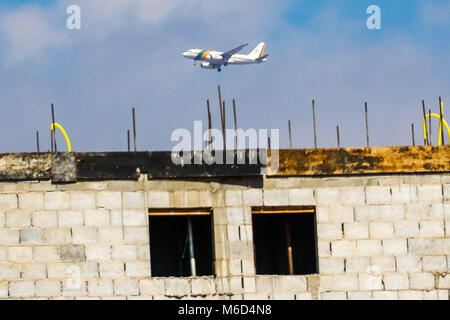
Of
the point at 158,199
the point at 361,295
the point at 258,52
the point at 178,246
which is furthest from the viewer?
the point at 258,52

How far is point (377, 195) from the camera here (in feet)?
58.3

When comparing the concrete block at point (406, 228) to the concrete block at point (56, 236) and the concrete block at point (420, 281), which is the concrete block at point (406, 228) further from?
the concrete block at point (56, 236)

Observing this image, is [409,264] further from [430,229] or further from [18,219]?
[18,219]

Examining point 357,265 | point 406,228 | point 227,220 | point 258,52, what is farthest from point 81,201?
point 258,52

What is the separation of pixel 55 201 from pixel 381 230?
19.0 ft

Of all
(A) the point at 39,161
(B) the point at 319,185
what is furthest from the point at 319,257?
(A) the point at 39,161

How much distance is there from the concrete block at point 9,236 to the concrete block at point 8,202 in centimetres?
38

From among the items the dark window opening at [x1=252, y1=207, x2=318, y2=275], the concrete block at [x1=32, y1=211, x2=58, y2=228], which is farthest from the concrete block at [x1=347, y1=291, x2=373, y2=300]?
the concrete block at [x1=32, y1=211, x2=58, y2=228]

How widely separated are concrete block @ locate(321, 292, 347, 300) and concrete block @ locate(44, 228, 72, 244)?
15.0 feet

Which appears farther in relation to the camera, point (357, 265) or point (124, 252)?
point (357, 265)
